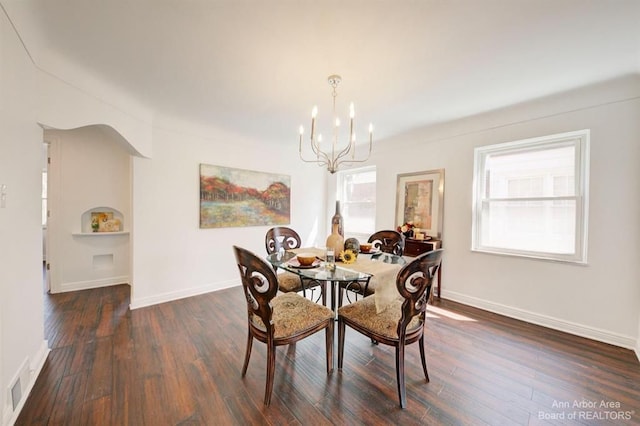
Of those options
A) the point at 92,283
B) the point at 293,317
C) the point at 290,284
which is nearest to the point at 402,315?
the point at 293,317

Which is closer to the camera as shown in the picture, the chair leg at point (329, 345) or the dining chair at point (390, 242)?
the chair leg at point (329, 345)

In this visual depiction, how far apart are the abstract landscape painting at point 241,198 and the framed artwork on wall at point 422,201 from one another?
81.2 inches

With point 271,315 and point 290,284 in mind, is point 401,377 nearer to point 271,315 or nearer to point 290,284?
point 271,315

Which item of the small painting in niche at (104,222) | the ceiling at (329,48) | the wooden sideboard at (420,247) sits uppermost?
the ceiling at (329,48)

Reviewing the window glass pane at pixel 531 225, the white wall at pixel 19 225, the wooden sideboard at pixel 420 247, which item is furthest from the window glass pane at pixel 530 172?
the white wall at pixel 19 225

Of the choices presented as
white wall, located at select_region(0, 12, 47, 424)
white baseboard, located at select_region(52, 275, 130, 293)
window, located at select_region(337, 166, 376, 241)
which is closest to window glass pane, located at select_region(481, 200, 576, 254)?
window, located at select_region(337, 166, 376, 241)

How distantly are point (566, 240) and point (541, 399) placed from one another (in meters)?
1.80

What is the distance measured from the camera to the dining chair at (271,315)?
1.51 m

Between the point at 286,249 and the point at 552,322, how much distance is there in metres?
3.08

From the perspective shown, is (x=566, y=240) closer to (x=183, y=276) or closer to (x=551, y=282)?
(x=551, y=282)

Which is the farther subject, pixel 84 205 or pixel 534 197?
pixel 84 205

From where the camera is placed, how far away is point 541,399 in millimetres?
1644

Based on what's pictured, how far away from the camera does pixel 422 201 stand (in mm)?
3699

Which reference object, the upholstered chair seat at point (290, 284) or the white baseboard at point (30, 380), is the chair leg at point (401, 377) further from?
the white baseboard at point (30, 380)
